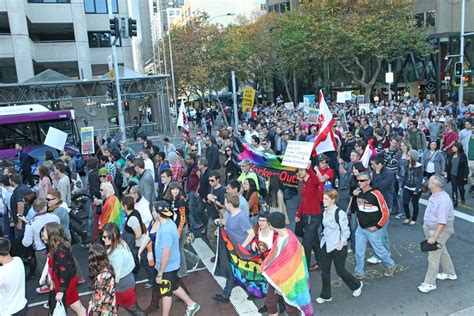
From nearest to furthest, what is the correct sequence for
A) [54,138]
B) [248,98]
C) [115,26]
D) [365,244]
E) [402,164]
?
[365,244]
[402,164]
[54,138]
[115,26]
[248,98]

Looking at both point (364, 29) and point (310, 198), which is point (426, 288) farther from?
point (364, 29)

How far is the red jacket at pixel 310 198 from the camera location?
21.0 ft

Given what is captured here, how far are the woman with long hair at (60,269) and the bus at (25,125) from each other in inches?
523

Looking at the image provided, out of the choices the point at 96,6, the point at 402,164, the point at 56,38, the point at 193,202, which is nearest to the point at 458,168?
the point at 402,164

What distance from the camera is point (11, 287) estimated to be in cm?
444

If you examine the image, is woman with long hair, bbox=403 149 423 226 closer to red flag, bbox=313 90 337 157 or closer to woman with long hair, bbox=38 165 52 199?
red flag, bbox=313 90 337 157

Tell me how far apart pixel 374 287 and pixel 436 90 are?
36005 millimetres

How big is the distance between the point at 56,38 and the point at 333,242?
3935cm

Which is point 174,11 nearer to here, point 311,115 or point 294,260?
point 311,115

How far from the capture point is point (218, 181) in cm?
701

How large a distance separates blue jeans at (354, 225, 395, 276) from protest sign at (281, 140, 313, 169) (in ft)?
4.74

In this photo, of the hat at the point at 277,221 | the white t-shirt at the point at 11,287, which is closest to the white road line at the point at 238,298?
the hat at the point at 277,221

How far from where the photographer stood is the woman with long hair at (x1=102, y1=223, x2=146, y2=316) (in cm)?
482

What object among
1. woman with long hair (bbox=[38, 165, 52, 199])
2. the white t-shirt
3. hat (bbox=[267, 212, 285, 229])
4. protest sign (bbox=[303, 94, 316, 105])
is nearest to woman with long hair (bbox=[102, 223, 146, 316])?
the white t-shirt
